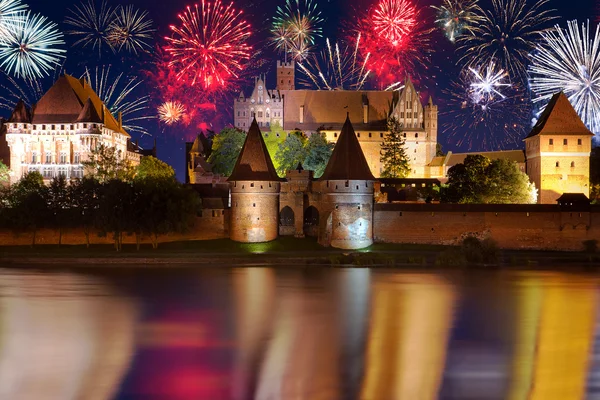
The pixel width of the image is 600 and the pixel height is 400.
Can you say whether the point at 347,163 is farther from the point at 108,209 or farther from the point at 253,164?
the point at 108,209

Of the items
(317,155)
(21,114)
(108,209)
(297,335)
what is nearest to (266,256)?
(108,209)

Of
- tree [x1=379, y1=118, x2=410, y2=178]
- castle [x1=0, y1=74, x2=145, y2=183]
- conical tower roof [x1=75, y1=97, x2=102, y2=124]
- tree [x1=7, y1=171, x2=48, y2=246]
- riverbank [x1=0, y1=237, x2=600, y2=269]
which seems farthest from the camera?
tree [x1=379, y1=118, x2=410, y2=178]

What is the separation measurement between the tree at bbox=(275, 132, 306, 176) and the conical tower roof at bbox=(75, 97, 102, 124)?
15763 millimetres

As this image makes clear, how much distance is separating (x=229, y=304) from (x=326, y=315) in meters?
4.21

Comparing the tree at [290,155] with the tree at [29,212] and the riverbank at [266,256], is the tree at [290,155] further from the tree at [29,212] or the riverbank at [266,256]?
the tree at [29,212]

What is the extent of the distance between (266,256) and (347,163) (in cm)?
752

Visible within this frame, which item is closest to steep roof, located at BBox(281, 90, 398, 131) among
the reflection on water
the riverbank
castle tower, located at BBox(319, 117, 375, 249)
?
castle tower, located at BBox(319, 117, 375, 249)

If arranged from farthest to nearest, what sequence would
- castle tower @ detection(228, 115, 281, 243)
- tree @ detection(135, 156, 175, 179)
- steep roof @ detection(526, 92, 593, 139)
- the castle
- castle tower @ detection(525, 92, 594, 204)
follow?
1. the castle
2. tree @ detection(135, 156, 175, 179)
3. steep roof @ detection(526, 92, 593, 139)
4. castle tower @ detection(525, 92, 594, 204)
5. castle tower @ detection(228, 115, 281, 243)

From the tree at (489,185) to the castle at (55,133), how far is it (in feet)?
98.9

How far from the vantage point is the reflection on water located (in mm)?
20797

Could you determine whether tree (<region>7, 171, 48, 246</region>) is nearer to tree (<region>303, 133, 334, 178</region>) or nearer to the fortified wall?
the fortified wall

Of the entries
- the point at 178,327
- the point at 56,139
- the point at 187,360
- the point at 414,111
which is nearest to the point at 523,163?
the point at 414,111

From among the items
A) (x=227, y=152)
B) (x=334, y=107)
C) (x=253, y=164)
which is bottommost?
(x=253, y=164)

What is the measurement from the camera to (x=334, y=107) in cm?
8162
